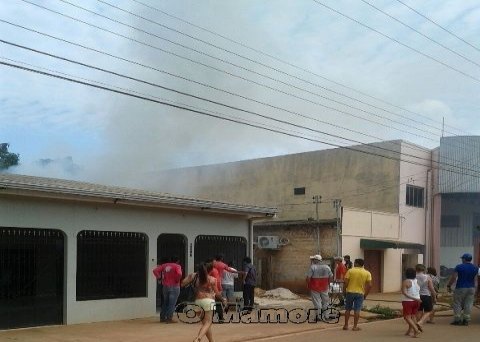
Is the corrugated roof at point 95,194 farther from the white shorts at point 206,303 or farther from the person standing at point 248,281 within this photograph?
the white shorts at point 206,303

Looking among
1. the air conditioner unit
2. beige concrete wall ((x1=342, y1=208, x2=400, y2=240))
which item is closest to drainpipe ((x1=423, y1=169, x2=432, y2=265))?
beige concrete wall ((x1=342, y1=208, x2=400, y2=240))

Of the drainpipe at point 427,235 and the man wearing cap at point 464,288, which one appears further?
the drainpipe at point 427,235

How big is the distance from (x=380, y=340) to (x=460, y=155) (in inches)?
868

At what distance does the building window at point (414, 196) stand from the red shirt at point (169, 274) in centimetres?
1941

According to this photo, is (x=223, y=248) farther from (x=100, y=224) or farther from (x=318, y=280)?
(x=100, y=224)

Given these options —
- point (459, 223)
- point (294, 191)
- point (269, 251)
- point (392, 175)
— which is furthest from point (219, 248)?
point (459, 223)

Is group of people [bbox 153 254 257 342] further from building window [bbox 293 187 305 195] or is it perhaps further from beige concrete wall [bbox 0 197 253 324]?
building window [bbox 293 187 305 195]

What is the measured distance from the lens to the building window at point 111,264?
1362 cm

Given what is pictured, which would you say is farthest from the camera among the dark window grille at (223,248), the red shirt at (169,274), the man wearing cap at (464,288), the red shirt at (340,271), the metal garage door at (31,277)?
the red shirt at (340,271)

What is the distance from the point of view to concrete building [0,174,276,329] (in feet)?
40.2

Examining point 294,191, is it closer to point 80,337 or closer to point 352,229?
point 352,229

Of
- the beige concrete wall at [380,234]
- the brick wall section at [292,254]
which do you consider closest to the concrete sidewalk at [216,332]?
the brick wall section at [292,254]

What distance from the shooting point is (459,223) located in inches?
1442

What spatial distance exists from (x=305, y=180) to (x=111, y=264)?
21278mm
